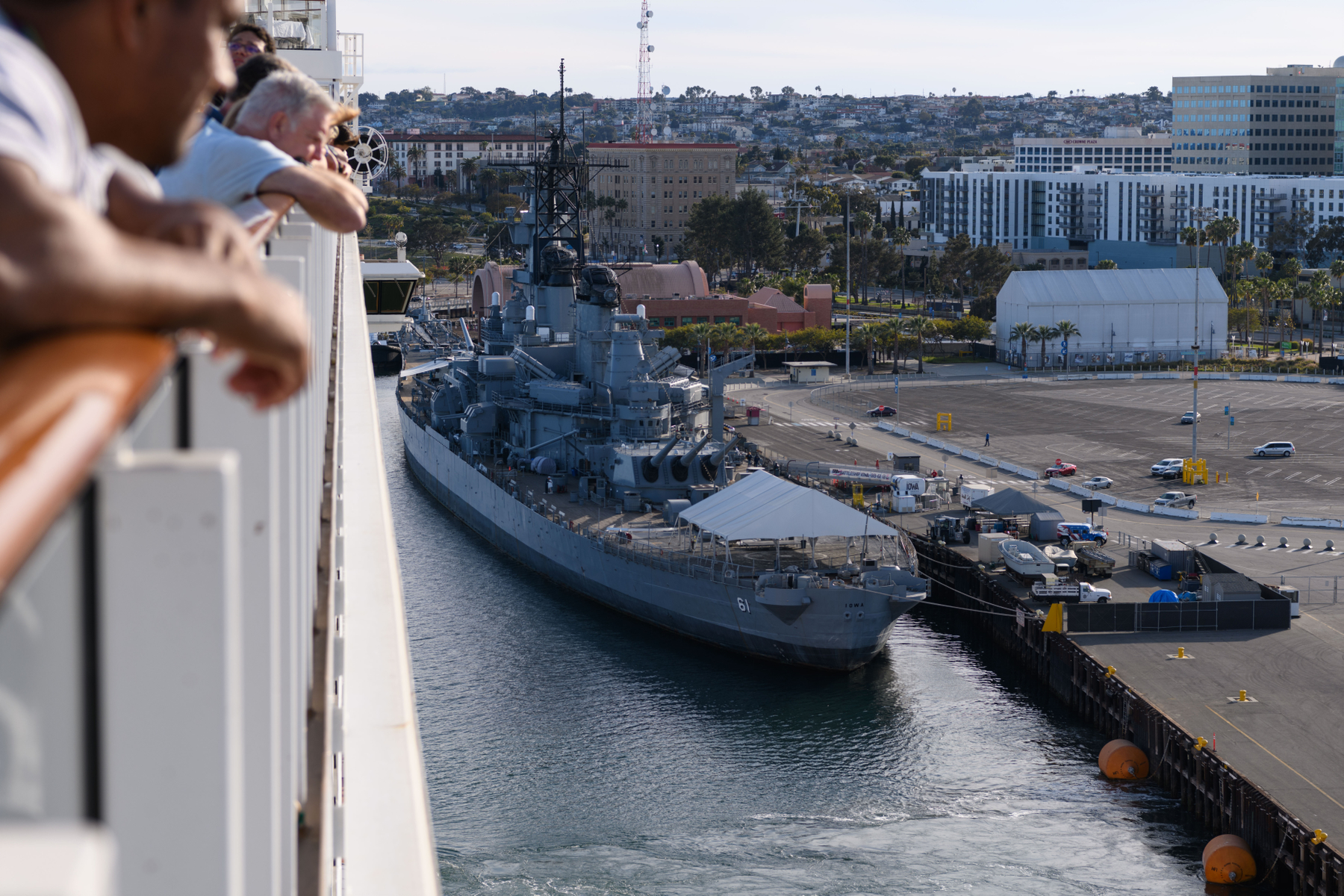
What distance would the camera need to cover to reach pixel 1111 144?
163500mm

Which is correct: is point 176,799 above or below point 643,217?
below

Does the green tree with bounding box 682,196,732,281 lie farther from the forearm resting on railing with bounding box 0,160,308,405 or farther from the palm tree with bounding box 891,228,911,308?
the forearm resting on railing with bounding box 0,160,308,405

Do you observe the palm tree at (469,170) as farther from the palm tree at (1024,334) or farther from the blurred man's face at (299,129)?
the blurred man's face at (299,129)

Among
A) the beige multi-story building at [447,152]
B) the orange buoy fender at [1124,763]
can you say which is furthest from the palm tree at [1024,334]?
the beige multi-story building at [447,152]

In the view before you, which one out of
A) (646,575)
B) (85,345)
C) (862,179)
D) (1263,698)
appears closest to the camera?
(85,345)

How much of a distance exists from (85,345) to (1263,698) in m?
29.0

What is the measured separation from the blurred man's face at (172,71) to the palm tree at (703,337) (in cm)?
7788

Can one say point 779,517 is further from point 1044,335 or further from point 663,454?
point 1044,335

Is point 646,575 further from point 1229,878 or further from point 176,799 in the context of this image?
point 176,799

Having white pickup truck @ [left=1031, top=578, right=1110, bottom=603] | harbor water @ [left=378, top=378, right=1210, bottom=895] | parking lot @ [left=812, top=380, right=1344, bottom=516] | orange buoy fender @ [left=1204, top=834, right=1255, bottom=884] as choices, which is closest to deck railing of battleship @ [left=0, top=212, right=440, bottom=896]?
harbor water @ [left=378, top=378, right=1210, bottom=895]

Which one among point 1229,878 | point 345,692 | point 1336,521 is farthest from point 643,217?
point 345,692

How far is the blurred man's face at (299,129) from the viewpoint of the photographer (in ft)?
13.0

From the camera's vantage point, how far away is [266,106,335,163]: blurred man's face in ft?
13.0

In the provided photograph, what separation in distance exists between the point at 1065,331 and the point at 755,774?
2342 inches
